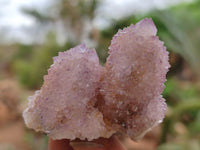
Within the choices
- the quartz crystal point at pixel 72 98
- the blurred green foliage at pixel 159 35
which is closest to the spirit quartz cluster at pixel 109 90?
the quartz crystal point at pixel 72 98

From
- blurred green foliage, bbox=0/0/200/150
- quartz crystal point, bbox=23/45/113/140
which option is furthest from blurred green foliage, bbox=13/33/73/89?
quartz crystal point, bbox=23/45/113/140

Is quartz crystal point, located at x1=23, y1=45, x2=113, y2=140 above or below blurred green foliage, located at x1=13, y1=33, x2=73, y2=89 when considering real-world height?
above

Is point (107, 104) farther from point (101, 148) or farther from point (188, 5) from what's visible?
point (188, 5)

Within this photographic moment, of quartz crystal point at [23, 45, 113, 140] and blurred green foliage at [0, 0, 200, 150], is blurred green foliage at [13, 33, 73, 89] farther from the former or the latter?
quartz crystal point at [23, 45, 113, 140]

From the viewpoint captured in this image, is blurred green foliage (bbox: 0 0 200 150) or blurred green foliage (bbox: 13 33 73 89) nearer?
blurred green foliage (bbox: 0 0 200 150)

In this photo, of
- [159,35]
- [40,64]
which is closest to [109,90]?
[159,35]

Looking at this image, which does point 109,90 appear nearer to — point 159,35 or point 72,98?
point 72,98

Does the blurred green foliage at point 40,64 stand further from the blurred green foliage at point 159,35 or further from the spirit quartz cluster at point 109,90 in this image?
the spirit quartz cluster at point 109,90

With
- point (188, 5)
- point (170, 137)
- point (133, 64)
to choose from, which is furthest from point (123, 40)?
point (188, 5)
